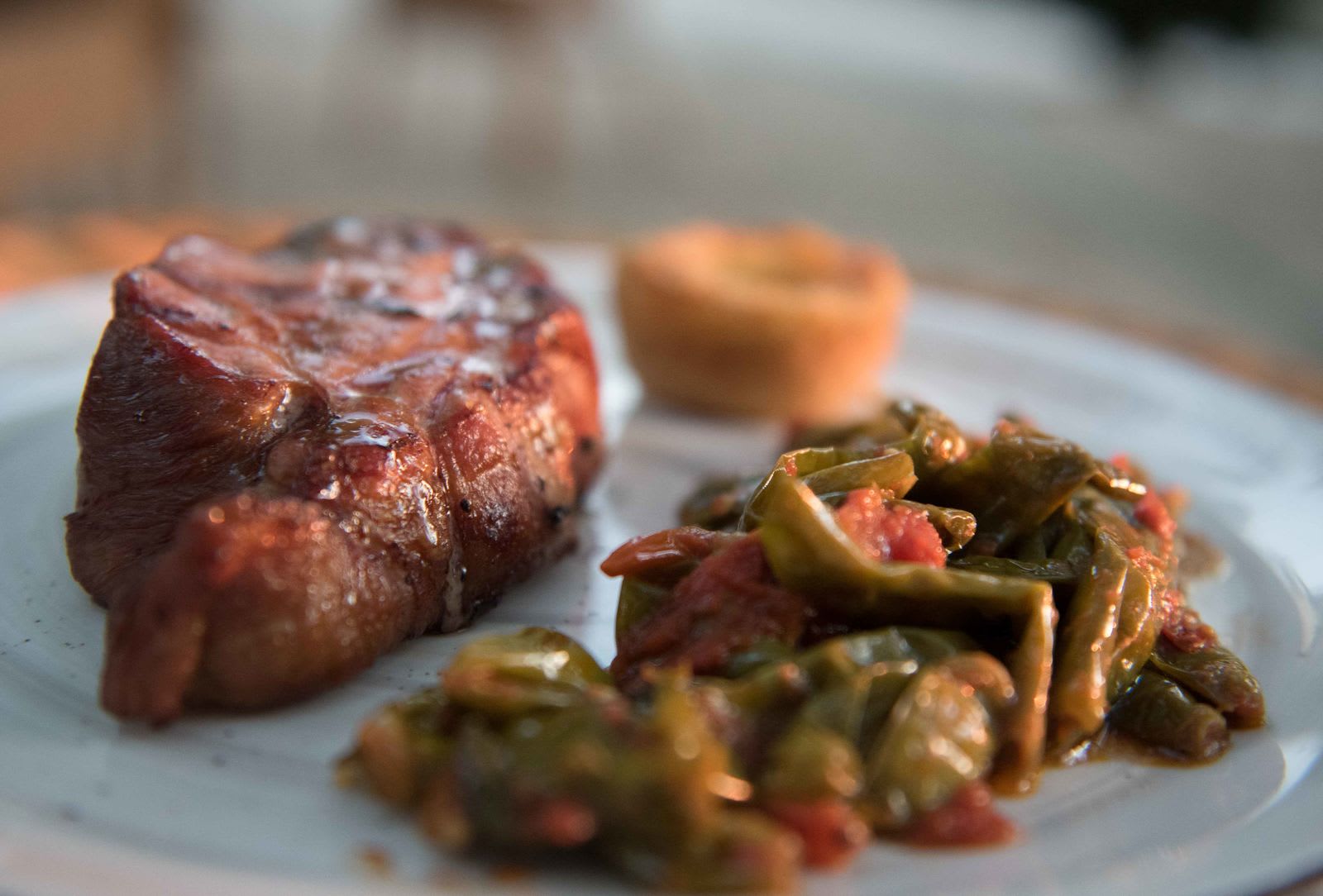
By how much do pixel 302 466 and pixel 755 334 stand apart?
2.29 m

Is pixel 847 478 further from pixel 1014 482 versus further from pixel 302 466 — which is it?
pixel 302 466

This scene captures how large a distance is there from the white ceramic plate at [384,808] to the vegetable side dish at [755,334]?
1.45ft

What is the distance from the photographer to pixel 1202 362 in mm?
4859

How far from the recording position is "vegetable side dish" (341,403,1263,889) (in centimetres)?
202

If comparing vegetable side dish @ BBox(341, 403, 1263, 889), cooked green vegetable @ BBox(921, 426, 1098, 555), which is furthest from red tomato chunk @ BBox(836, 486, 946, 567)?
cooked green vegetable @ BBox(921, 426, 1098, 555)

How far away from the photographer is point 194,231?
484cm

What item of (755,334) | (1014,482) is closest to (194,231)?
(755,334)

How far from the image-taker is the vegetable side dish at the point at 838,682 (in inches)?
79.5

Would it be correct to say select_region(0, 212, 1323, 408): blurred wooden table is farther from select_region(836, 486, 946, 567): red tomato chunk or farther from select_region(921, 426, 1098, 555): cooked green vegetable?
select_region(836, 486, 946, 567): red tomato chunk

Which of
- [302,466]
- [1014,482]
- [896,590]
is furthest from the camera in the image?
[1014,482]

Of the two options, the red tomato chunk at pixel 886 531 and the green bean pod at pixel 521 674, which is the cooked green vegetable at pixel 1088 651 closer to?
the red tomato chunk at pixel 886 531

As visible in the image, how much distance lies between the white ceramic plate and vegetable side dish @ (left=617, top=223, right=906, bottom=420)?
1.45 ft

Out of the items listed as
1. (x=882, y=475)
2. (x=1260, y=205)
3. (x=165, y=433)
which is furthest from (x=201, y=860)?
(x=1260, y=205)

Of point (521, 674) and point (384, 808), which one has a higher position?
point (521, 674)
